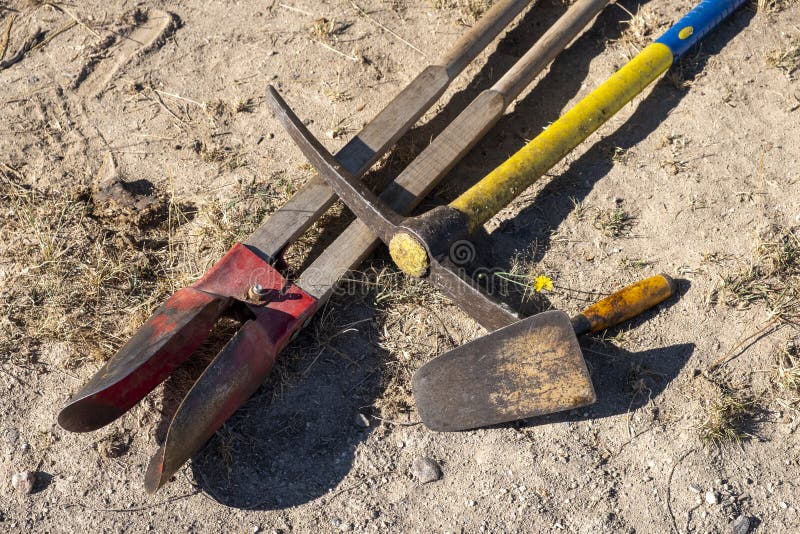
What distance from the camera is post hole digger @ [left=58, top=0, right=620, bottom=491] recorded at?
265 centimetres

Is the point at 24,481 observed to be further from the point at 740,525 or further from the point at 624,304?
the point at 740,525

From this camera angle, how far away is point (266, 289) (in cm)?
292

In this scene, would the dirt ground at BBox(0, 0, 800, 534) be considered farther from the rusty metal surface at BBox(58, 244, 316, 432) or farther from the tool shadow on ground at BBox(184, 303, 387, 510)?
the rusty metal surface at BBox(58, 244, 316, 432)

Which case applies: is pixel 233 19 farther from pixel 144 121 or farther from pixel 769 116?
pixel 769 116

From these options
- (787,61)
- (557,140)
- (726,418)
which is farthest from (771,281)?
(787,61)

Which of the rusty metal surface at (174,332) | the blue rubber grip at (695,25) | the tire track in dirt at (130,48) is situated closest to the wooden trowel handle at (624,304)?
the rusty metal surface at (174,332)

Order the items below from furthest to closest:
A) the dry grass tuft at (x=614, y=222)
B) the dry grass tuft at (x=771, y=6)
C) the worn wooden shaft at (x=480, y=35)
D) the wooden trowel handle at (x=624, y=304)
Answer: the dry grass tuft at (x=771, y=6) → the worn wooden shaft at (x=480, y=35) → the dry grass tuft at (x=614, y=222) → the wooden trowel handle at (x=624, y=304)

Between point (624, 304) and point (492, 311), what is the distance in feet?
1.96

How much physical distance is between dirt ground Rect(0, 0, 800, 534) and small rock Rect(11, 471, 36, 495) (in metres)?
0.03

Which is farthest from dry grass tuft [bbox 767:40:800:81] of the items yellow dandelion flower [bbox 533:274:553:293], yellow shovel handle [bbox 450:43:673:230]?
yellow dandelion flower [bbox 533:274:553:293]

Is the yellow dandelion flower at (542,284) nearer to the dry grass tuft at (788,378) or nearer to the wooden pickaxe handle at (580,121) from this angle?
the wooden pickaxe handle at (580,121)

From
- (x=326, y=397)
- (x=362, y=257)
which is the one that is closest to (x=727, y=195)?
(x=362, y=257)

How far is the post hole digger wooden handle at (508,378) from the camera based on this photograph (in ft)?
9.17

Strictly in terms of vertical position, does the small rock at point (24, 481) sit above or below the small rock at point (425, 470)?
below
